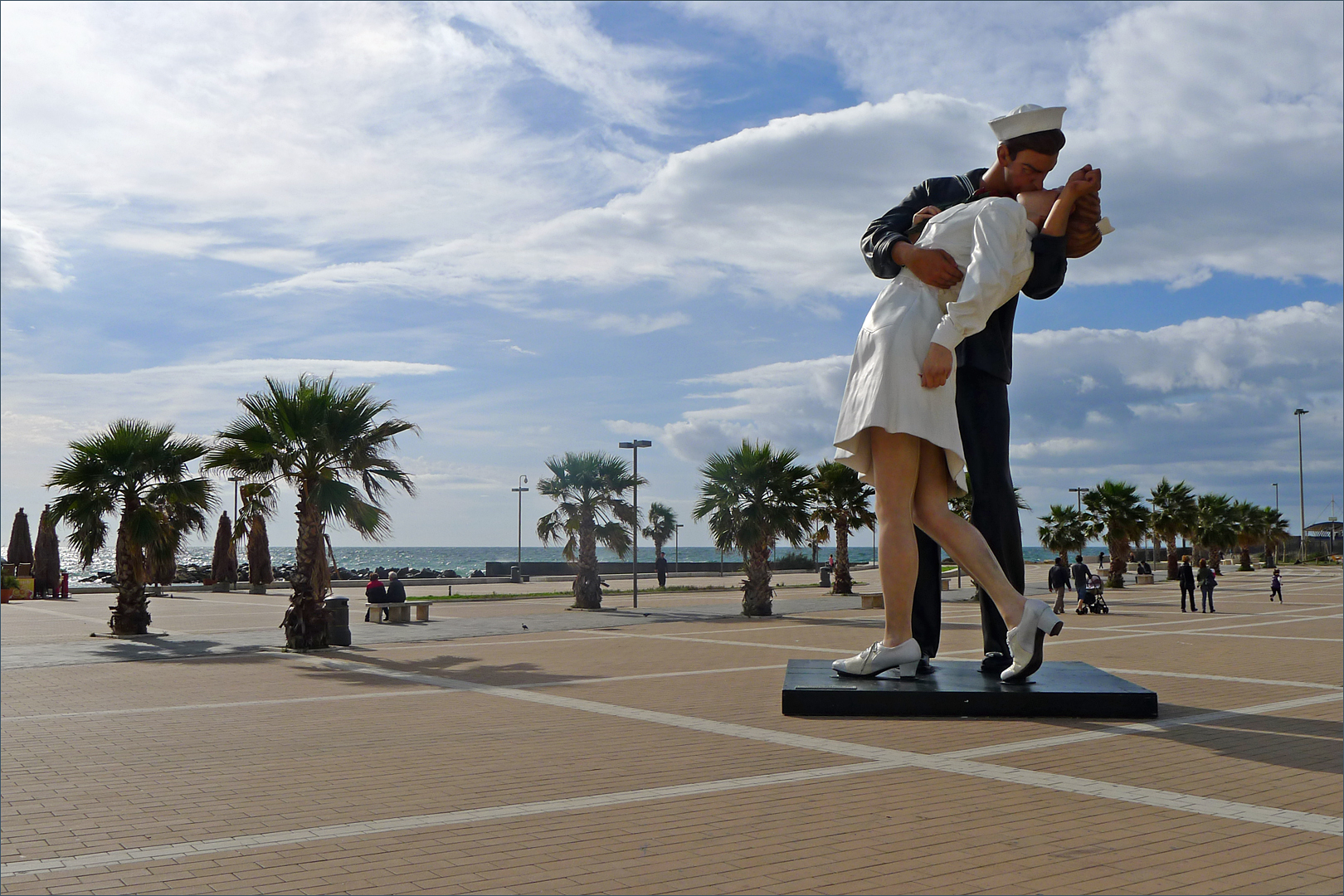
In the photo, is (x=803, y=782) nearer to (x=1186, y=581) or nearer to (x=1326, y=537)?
(x=1186, y=581)

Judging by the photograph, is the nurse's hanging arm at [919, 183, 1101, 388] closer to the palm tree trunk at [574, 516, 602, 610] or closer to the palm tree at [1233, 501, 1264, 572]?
the palm tree trunk at [574, 516, 602, 610]

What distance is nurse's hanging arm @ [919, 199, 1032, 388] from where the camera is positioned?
6.22m

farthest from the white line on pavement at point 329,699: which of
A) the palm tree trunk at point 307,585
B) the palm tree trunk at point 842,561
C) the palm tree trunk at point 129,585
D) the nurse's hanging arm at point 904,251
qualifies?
the palm tree trunk at point 842,561

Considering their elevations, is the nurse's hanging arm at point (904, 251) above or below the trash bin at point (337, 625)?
above

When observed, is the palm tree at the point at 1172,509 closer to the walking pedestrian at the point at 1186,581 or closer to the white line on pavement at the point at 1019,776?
the walking pedestrian at the point at 1186,581

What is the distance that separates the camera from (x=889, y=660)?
6.85 meters

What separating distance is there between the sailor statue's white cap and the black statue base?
371 centimetres


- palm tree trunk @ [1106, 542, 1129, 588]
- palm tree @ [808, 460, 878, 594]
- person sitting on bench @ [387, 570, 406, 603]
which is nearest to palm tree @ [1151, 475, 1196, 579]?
palm tree trunk @ [1106, 542, 1129, 588]

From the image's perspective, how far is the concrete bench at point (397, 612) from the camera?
2323cm

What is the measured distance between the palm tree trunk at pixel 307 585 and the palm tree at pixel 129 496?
4.13m

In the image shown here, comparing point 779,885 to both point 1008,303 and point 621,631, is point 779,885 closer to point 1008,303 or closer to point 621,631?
point 1008,303

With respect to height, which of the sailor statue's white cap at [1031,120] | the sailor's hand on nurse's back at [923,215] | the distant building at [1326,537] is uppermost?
the sailor statue's white cap at [1031,120]

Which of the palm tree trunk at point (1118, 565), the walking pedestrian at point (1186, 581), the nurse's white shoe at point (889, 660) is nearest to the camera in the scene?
the nurse's white shoe at point (889, 660)

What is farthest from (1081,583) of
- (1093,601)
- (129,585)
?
(129,585)
